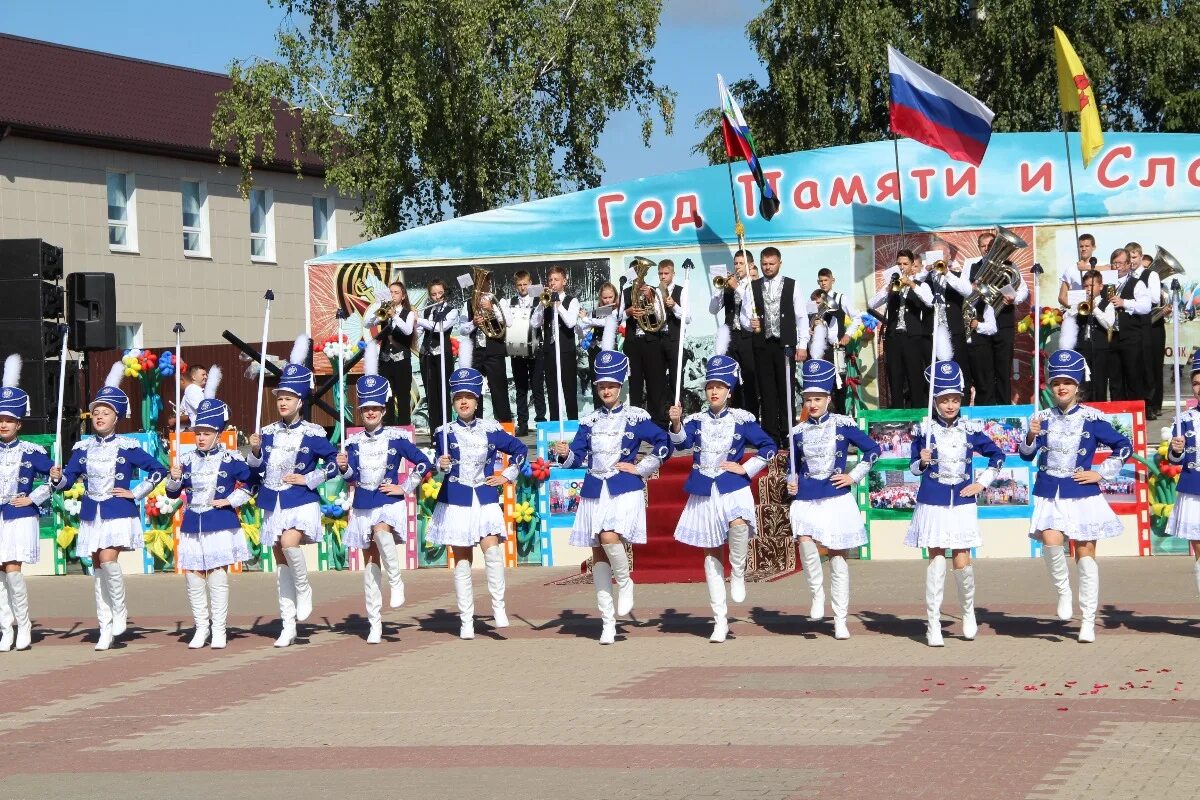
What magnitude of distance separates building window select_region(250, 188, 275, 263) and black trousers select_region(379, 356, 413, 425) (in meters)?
23.4

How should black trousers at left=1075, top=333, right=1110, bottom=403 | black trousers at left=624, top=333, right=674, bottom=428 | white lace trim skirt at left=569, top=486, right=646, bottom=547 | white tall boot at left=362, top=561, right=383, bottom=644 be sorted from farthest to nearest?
black trousers at left=624, top=333, right=674, bottom=428 → black trousers at left=1075, top=333, right=1110, bottom=403 → white tall boot at left=362, top=561, right=383, bottom=644 → white lace trim skirt at left=569, top=486, right=646, bottom=547

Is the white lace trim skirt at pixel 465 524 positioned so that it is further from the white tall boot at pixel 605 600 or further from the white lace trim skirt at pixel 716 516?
the white lace trim skirt at pixel 716 516

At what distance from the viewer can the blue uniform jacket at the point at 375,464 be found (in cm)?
1367

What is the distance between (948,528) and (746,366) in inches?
278

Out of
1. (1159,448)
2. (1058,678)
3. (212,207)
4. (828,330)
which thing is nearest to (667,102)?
(212,207)

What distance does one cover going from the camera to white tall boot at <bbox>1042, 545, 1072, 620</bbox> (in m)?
12.4

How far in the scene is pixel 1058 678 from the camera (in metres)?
10.6

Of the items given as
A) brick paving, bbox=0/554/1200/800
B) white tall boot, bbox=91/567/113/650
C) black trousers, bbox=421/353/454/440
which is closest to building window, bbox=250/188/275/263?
black trousers, bbox=421/353/454/440

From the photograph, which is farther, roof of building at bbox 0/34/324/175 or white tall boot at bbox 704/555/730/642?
roof of building at bbox 0/34/324/175

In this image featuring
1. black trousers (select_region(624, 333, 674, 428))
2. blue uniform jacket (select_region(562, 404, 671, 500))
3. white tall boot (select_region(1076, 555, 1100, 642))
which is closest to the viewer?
white tall boot (select_region(1076, 555, 1100, 642))

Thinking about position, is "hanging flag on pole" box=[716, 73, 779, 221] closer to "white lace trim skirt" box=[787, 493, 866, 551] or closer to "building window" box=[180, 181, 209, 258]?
"white lace trim skirt" box=[787, 493, 866, 551]

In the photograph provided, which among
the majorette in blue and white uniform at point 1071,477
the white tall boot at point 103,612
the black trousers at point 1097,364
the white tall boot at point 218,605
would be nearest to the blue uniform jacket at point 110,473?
the white tall boot at point 103,612

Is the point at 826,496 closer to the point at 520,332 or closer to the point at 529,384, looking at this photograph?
the point at 520,332

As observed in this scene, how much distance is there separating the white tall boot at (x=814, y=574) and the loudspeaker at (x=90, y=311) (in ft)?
30.6
